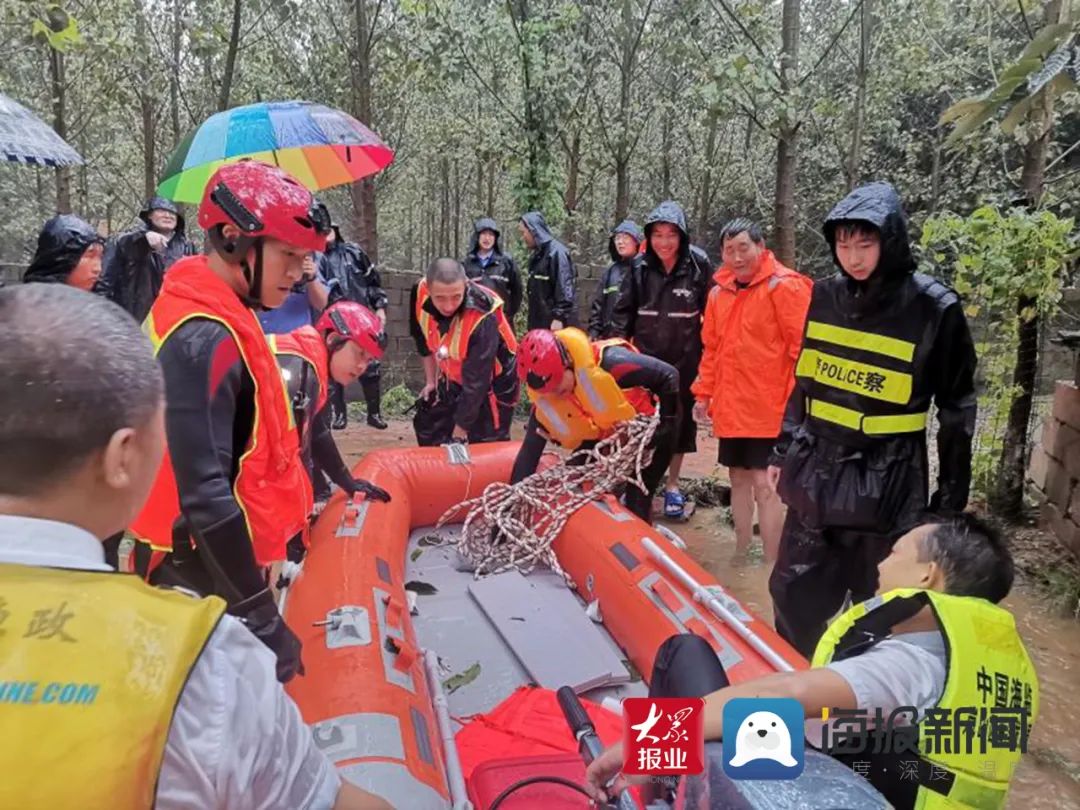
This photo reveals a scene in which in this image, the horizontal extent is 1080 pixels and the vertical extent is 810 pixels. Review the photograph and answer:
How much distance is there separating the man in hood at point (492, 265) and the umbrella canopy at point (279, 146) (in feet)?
6.86

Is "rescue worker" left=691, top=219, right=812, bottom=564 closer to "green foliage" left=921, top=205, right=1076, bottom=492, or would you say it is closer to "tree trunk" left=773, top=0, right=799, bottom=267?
"green foliage" left=921, top=205, right=1076, bottom=492

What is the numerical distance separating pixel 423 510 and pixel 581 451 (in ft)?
2.99

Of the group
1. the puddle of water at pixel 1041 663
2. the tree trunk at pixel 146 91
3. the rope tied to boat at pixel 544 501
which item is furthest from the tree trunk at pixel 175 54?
the puddle of water at pixel 1041 663

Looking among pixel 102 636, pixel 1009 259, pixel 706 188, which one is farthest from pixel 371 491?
pixel 706 188

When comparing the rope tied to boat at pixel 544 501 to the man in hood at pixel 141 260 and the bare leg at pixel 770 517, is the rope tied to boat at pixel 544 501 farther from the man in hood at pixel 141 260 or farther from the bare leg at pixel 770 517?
the man in hood at pixel 141 260

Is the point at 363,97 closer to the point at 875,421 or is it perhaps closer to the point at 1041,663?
the point at 875,421

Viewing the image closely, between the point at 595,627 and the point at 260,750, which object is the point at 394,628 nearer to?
the point at 595,627

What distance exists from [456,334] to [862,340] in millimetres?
2436

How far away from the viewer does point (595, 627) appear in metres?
3.04

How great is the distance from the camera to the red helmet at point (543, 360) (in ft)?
10.7

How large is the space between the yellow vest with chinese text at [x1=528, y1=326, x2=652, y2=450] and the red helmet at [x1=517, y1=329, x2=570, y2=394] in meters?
0.08

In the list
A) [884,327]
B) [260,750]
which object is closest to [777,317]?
[884,327]

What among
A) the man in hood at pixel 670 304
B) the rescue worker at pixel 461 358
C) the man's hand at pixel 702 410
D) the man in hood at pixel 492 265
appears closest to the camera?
the man's hand at pixel 702 410

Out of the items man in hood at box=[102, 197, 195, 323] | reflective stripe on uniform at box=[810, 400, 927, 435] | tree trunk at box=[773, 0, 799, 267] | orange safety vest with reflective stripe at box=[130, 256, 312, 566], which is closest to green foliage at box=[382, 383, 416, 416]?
man in hood at box=[102, 197, 195, 323]
